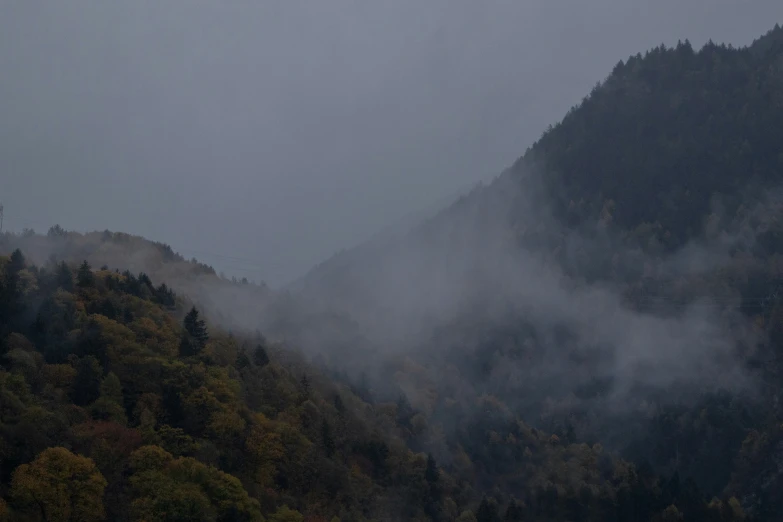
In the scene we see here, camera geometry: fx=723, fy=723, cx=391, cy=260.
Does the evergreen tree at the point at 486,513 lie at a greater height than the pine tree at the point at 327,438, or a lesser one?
lesser

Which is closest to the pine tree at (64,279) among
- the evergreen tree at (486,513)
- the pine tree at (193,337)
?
the pine tree at (193,337)

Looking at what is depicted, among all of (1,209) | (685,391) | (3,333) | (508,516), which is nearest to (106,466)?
(3,333)

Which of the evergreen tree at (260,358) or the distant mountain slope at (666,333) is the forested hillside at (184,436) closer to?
the evergreen tree at (260,358)

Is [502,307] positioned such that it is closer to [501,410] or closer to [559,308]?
[559,308]

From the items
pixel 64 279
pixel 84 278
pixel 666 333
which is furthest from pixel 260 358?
pixel 666 333

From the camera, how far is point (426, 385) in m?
159

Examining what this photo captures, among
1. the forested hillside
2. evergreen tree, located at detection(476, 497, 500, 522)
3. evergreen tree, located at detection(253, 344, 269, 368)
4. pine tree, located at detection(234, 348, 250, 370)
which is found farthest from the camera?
evergreen tree, located at detection(253, 344, 269, 368)

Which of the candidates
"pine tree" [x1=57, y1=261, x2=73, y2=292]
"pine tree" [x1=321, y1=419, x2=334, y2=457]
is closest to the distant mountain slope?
"pine tree" [x1=321, y1=419, x2=334, y2=457]

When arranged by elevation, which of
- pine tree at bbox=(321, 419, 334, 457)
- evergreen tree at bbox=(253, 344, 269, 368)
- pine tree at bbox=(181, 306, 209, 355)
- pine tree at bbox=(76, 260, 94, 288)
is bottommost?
pine tree at bbox=(321, 419, 334, 457)

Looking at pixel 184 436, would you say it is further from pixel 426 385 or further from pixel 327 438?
pixel 426 385

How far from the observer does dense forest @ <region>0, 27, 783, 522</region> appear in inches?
2384

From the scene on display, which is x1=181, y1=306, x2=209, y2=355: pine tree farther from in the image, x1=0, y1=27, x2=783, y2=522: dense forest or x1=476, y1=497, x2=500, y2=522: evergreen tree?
x1=476, y1=497, x2=500, y2=522: evergreen tree

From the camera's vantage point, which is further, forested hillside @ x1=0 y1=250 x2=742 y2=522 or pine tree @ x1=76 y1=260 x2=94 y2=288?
pine tree @ x1=76 y1=260 x2=94 y2=288

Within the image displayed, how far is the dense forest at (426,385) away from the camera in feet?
199
